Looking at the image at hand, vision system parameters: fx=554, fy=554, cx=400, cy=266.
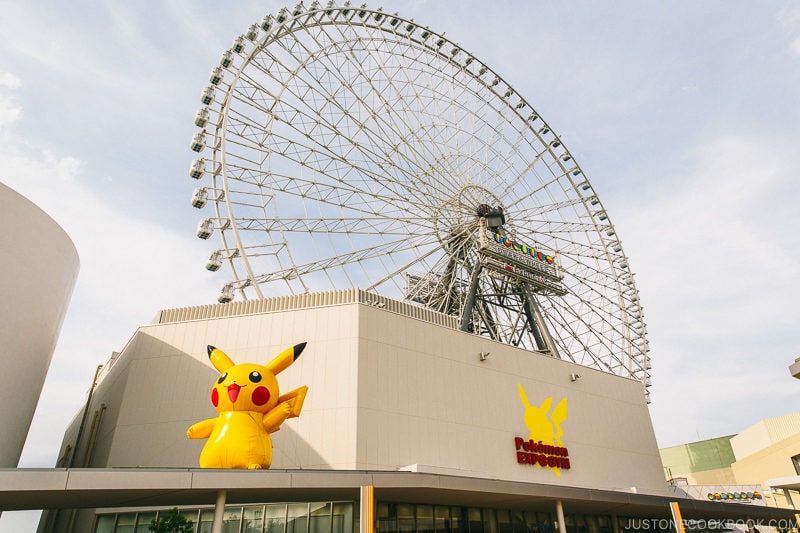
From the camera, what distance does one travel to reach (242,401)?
12211 millimetres

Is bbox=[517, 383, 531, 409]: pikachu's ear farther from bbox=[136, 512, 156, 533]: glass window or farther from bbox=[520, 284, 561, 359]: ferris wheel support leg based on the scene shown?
bbox=[136, 512, 156, 533]: glass window

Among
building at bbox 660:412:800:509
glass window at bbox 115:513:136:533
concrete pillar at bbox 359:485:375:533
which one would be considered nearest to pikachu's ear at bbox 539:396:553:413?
concrete pillar at bbox 359:485:375:533

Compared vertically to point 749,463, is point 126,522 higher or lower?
lower

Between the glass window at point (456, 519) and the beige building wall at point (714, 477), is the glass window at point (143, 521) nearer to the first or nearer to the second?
the glass window at point (456, 519)

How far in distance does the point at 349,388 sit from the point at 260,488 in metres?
6.18

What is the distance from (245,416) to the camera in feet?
40.0

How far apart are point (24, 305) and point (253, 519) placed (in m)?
9.33

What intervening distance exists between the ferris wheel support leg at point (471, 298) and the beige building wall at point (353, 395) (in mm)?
4250

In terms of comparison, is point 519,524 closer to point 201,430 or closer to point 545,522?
point 545,522

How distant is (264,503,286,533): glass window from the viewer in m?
14.8

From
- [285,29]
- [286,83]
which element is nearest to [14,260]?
[286,83]

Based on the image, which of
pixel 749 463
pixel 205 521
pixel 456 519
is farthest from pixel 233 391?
pixel 749 463

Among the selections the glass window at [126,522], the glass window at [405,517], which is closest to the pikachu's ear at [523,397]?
the glass window at [405,517]

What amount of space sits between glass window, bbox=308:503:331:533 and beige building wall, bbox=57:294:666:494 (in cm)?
118
